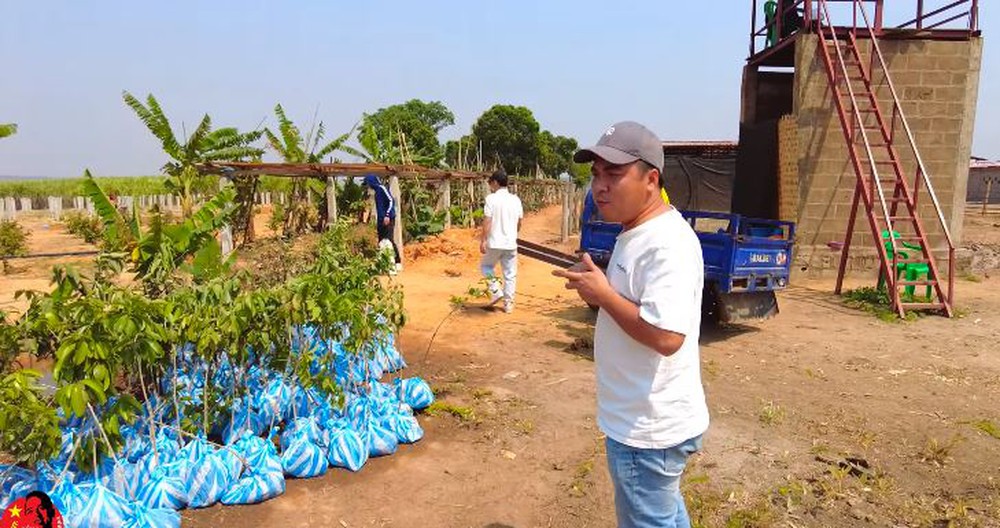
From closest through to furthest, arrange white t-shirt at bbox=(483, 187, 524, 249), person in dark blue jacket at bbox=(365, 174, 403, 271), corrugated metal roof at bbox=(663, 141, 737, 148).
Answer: white t-shirt at bbox=(483, 187, 524, 249) → person in dark blue jacket at bbox=(365, 174, 403, 271) → corrugated metal roof at bbox=(663, 141, 737, 148)

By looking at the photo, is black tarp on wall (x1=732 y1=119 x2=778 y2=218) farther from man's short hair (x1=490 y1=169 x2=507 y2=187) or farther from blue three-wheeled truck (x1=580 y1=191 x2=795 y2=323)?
man's short hair (x1=490 y1=169 x2=507 y2=187)

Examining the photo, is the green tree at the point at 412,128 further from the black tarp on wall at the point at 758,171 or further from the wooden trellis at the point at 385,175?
the black tarp on wall at the point at 758,171

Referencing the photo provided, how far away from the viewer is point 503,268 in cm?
834

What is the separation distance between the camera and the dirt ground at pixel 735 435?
3.46 meters

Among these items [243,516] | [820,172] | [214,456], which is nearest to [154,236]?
[214,456]

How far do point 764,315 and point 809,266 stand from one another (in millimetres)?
4291

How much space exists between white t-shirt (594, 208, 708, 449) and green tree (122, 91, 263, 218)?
1104 cm

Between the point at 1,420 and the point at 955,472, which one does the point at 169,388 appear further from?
the point at 955,472

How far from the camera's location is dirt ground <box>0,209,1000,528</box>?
346 centimetres

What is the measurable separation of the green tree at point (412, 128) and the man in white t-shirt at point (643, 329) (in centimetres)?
1532

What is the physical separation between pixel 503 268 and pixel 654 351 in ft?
20.8

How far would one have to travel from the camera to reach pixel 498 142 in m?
42.1

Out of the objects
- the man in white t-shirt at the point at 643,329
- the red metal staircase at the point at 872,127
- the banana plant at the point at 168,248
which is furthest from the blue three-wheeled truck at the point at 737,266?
the man in white t-shirt at the point at 643,329

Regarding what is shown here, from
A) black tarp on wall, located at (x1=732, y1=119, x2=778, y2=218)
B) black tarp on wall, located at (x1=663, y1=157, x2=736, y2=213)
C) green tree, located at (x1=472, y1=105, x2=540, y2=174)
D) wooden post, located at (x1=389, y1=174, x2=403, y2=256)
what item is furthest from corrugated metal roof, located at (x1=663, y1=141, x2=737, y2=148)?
green tree, located at (x1=472, y1=105, x2=540, y2=174)
